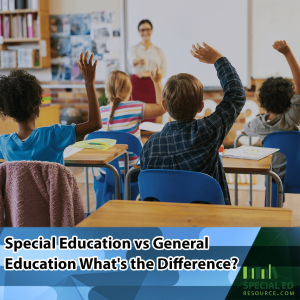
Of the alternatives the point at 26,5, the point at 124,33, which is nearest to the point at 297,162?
the point at 124,33

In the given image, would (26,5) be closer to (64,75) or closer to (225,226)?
(64,75)

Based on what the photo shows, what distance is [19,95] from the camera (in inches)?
61.6

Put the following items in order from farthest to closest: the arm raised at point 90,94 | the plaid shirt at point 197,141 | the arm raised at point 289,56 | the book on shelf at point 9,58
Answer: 1. the book on shelf at point 9,58
2. the arm raised at point 289,56
3. the arm raised at point 90,94
4. the plaid shirt at point 197,141

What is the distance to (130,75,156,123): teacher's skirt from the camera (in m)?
4.76

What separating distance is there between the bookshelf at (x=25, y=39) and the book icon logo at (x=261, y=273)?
4.86 metres

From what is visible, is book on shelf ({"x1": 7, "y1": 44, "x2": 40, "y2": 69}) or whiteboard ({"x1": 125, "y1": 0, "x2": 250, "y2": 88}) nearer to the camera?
whiteboard ({"x1": 125, "y1": 0, "x2": 250, "y2": 88})

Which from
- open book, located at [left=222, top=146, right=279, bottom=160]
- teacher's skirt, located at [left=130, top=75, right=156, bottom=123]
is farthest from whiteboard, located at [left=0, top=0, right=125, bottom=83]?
open book, located at [left=222, top=146, right=279, bottom=160]

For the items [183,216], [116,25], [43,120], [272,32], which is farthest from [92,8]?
[183,216]

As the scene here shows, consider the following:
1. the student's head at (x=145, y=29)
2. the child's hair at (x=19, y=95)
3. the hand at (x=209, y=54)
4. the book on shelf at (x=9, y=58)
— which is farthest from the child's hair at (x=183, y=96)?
the book on shelf at (x=9, y=58)

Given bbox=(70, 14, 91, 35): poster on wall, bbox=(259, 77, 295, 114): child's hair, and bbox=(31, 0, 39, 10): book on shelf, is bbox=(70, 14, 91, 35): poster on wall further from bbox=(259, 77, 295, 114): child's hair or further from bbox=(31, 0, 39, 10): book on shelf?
bbox=(259, 77, 295, 114): child's hair

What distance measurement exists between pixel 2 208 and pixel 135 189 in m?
1.29

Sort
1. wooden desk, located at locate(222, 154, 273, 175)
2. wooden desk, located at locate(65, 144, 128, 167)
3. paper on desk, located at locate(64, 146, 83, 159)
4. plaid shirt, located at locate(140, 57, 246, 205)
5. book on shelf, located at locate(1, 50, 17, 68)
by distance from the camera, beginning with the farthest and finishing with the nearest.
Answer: book on shelf, located at locate(1, 50, 17, 68), paper on desk, located at locate(64, 146, 83, 159), wooden desk, located at locate(65, 144, 128, 167), wooden desk, located at locate(222, 154, 273, 175), plaid shirt, located at locate(140, 57, 246, 205)

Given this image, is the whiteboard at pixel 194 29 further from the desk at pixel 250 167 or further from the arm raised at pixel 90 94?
the arm raised at pixel 90 94

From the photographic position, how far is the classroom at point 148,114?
124 centimetres
